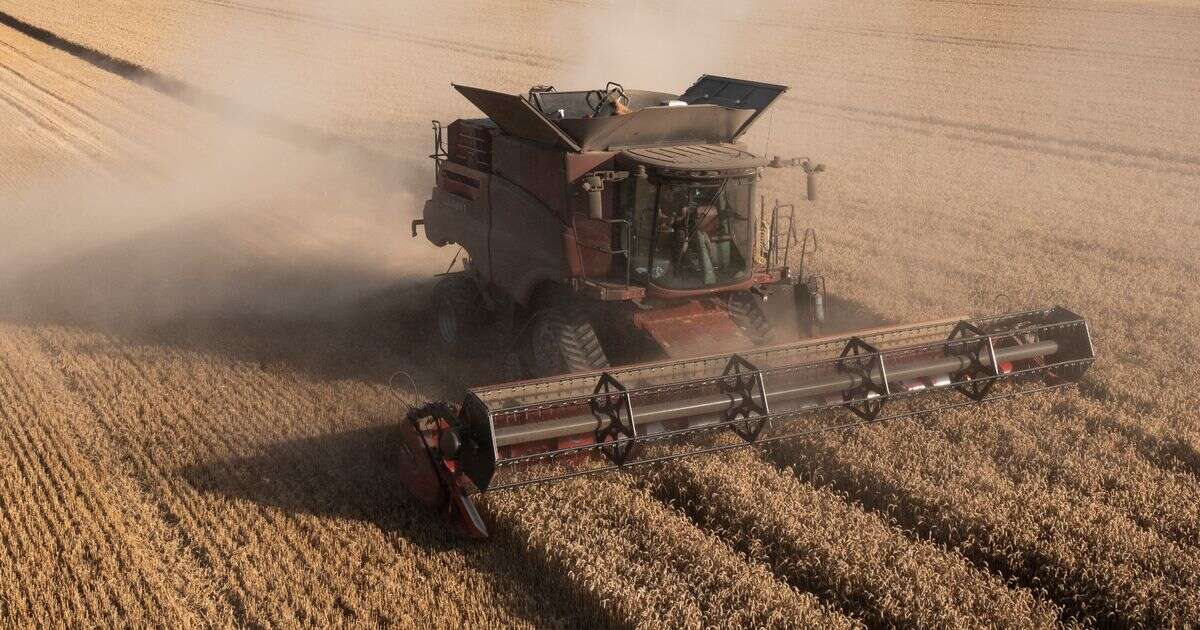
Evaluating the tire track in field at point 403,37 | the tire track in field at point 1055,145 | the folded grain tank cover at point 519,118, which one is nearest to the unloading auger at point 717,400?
the folded grain tank cover at point 519,118

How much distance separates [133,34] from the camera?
31531 mm

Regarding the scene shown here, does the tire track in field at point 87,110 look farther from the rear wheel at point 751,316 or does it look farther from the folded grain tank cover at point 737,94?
the rear wheel at point 751,316

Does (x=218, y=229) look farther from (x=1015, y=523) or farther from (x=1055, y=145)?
(x=1055, y=145)

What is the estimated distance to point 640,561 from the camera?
17.7 feet

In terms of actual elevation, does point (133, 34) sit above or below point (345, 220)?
above

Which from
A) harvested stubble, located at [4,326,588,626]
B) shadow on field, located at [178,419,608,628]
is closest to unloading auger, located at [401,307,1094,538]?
shadow on field, located at [178,419,608,628]

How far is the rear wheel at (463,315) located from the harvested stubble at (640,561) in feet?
10.1

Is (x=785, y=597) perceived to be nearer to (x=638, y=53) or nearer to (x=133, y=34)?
(x=638, y=53)

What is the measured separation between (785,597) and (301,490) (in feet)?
10.1

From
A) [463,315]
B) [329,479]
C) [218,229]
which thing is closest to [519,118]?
[463,315]

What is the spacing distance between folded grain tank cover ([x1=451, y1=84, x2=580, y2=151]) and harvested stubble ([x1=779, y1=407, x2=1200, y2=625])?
2763 millimetres

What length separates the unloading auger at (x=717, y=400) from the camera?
5.81 m

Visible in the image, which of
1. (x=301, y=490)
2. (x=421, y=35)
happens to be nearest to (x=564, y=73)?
(x=421, y=35)

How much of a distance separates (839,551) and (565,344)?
2555 mm
